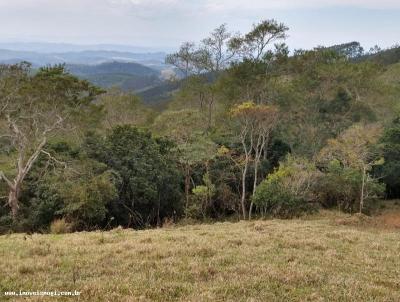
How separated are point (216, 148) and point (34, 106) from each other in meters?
13.5

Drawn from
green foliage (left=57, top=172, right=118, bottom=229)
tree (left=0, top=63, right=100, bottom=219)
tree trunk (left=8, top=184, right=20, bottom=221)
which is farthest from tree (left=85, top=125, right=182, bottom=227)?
tree trunk (left=8, top=184, right=20, bottom=221)

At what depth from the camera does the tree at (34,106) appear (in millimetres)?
23969

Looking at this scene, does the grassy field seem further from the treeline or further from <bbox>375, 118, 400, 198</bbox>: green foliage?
<bbox>375, 118, 400, 198</bbox>: green foliage

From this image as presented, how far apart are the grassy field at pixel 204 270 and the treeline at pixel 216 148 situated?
9150 mm

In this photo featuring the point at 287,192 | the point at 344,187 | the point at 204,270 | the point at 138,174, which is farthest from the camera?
the point at 344,187

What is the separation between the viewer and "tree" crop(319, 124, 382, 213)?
30156 millimetres

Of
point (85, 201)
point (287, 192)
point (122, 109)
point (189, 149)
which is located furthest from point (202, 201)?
point (122, 109)

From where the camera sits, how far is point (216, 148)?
33156 millimetres

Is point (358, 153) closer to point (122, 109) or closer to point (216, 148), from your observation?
point (216, 148)

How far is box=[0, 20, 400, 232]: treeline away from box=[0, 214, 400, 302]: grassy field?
915cm

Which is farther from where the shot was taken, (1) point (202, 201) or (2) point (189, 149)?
(2) point (189, 149)

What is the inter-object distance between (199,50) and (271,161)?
18.5m

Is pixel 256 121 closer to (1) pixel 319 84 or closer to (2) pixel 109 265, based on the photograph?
(1) pixel 319 84

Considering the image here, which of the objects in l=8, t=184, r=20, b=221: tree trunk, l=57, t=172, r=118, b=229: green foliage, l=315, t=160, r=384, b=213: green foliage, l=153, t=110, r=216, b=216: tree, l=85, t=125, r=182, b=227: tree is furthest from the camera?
l=153, t=110, r=216, b=216: tree
